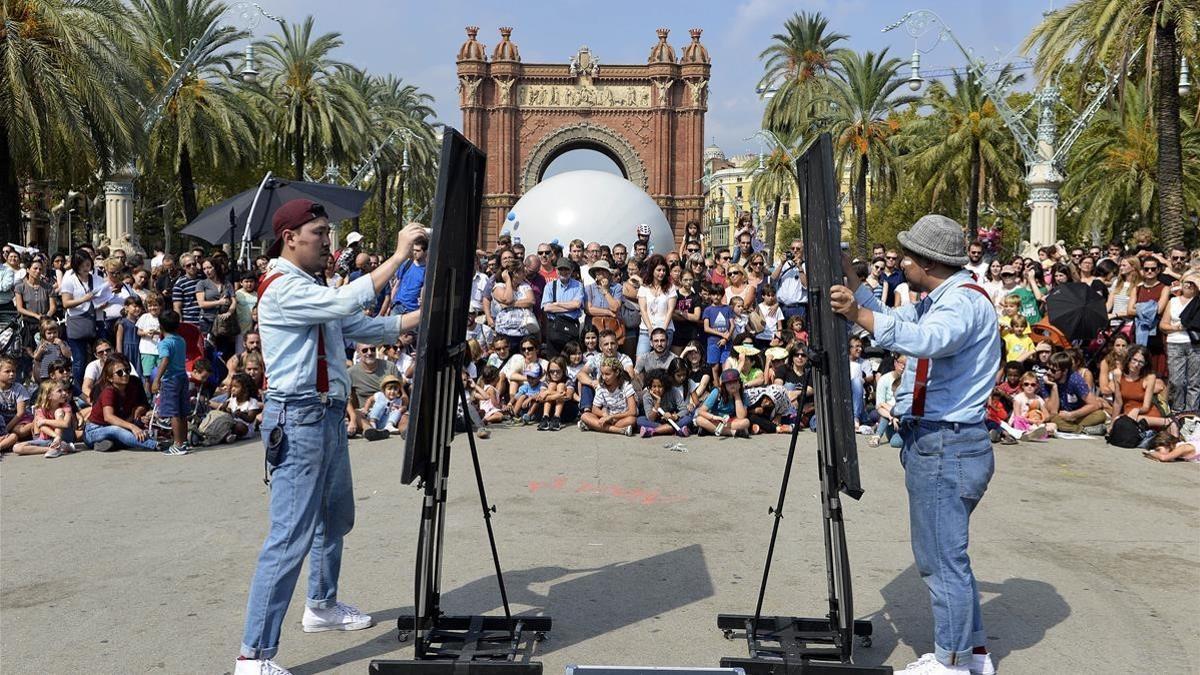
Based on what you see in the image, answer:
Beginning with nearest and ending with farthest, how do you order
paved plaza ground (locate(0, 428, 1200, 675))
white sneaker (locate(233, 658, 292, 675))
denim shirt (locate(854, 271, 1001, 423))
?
denim shirt (locate(854, 271, 1001, 423)) < white sneaker (locate(233, 658, 292, 675)) < paved plaza ground (locate(0, 428, 1200, 675))

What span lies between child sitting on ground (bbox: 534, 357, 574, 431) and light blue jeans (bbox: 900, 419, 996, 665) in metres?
7.57

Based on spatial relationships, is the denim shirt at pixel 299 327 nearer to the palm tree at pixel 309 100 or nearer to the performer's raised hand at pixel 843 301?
the performer's raised hand at pixel 843 301

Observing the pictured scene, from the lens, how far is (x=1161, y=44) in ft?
59.2

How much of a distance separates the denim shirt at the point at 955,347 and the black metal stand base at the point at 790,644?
1153mm

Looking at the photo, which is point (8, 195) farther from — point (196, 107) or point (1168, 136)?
point (1168, 136)

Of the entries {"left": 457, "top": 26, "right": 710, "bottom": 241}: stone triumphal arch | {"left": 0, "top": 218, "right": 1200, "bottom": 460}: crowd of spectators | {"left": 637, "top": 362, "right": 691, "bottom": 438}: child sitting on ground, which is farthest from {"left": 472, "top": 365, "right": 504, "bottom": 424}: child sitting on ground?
{"left": 457, "top": 26, "right": 710, "bottom": 241}: stone triumphal arch

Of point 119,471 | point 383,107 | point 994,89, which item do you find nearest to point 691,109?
point 383,107

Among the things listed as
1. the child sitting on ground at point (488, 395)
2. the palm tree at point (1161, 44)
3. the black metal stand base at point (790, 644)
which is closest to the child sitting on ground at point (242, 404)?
the child sitting on ground at point (488, 395)

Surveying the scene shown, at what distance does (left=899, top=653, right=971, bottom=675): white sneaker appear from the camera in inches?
174

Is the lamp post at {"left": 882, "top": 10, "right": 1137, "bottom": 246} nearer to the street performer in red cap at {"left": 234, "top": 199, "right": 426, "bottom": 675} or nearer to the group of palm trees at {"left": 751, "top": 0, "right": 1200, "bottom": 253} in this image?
the group of palm trees at {"left": 751, "top": 0, "right": 1200, "bottom": 253}

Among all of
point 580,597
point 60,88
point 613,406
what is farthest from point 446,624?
point 60,88

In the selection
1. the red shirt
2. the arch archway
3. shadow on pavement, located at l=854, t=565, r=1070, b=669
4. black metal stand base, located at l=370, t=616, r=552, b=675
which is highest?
the arch archway

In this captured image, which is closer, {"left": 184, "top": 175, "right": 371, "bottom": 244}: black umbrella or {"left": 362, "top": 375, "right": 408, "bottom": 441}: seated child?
{"left": 362, "top": 375, "right": 408, "bottom": 441}: seated child

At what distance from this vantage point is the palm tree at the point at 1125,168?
99.8 feet
